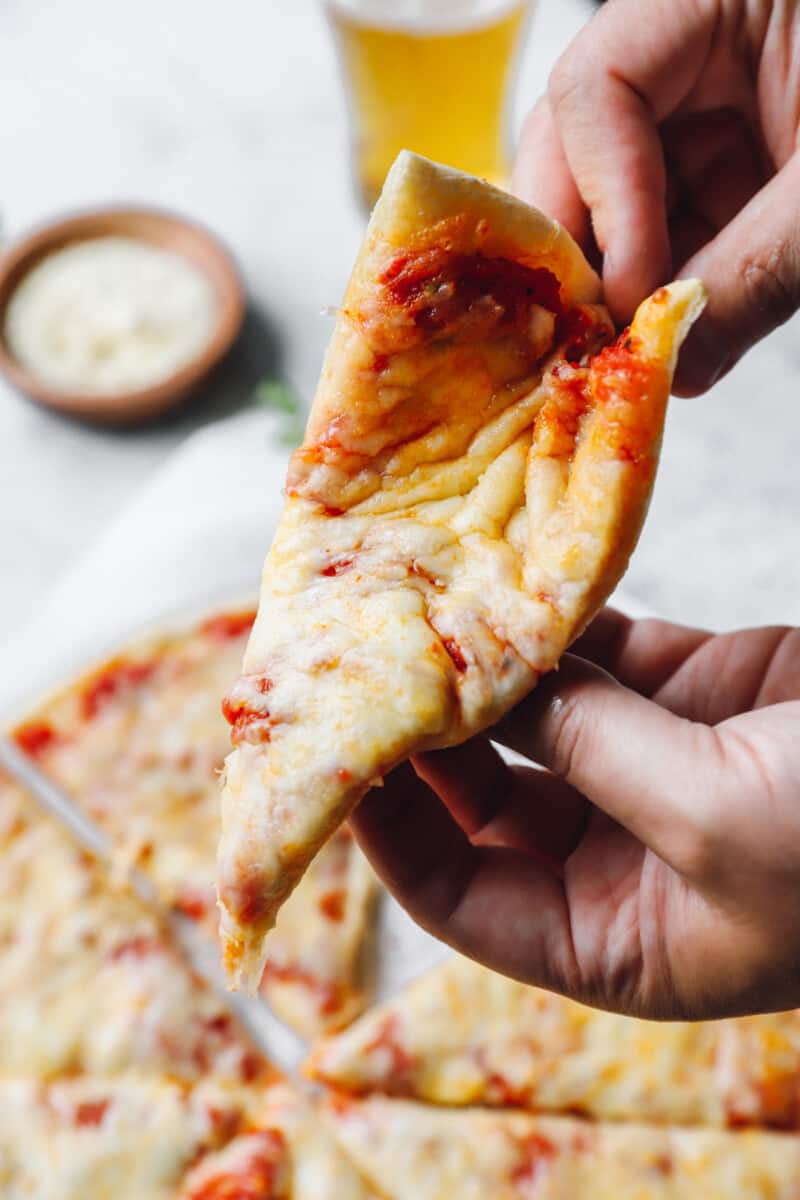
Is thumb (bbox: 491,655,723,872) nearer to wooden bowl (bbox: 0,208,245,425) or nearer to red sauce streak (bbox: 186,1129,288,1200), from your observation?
red sauce streak (bbox: 186,1129,288,1200)

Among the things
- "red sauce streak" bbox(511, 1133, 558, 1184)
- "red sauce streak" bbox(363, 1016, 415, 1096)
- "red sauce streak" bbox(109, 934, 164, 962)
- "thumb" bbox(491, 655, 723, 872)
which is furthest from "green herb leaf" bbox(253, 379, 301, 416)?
"thumb" bbox(491, 655, 723, 872)

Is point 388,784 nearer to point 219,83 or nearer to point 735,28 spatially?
point 735,28

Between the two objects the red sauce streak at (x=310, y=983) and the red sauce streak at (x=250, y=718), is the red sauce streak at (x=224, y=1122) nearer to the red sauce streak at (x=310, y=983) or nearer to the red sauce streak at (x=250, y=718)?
the red sauce streak at (x=310, y=983)

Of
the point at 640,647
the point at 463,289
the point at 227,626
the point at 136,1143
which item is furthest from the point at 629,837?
the point at 227,626

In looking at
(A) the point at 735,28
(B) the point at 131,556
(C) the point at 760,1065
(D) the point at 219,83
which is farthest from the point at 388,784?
(D) the point at 219,83

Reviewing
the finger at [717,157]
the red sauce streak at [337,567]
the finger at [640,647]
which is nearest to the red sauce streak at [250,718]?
the red sauce streak at [337,567]

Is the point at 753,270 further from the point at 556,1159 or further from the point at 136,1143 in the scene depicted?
the point at 136,1143
